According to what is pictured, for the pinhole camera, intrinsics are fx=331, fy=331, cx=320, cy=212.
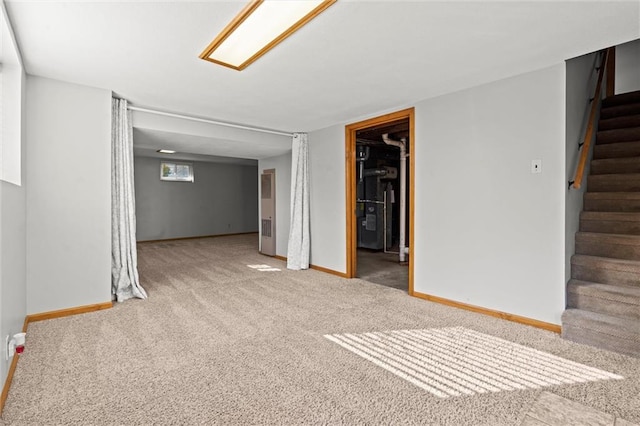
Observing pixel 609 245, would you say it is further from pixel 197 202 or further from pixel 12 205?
pixel 197 202

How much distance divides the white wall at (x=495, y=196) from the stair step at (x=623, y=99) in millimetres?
2077

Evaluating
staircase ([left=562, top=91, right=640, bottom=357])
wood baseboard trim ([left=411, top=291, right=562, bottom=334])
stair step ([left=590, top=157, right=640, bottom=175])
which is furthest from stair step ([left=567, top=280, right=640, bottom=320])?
stair step ([left=590, top=157, right=640, bottom=175])

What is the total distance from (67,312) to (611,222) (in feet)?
16.9

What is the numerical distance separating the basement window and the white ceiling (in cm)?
577

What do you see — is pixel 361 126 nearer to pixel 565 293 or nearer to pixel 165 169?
pixel 565 293

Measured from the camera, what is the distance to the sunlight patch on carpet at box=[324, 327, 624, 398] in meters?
2.01

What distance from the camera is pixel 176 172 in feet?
30.4

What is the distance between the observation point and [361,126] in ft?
15.1

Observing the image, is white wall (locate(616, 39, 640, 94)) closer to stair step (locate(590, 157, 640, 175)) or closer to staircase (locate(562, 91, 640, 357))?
staircase (locate(562, 91, 640, 357))

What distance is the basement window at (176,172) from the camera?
29.6 ft

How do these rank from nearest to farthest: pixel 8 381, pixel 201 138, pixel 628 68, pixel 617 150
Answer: pixel 8 381, pixel 617 150, pixel 628 68, pixel 201 138

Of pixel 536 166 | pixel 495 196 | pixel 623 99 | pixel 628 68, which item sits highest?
pixel 628 68

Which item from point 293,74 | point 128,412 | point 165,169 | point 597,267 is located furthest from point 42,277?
point 165,169

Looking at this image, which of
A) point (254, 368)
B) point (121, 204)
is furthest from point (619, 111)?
point (121, 204)
